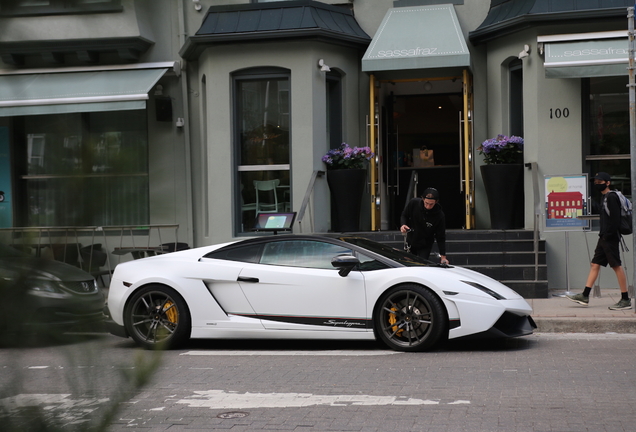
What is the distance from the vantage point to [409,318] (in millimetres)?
7875

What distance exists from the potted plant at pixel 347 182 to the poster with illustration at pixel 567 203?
3352 millimetres

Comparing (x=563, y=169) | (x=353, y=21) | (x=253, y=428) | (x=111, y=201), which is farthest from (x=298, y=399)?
(x=353, y=21)

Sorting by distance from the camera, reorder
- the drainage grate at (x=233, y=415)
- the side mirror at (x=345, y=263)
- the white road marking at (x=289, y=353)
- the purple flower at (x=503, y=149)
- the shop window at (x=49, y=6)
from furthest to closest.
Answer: the purple flower at (x=503, y=149) < the side mirror at (x=345, y=263) < the white road marking at (x=289, y=353) < the drainage grate at (x=233, y=415) < the shop window at (x=49, y=6)

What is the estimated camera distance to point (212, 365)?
291 inches

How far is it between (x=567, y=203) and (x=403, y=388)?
7.02m

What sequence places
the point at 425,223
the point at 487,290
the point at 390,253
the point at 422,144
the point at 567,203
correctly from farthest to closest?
the point at 422,144 → the point at 567,203 → the point at 425,223 → the point at 390,253 → the point at 487,290

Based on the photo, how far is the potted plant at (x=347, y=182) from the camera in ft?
44.8

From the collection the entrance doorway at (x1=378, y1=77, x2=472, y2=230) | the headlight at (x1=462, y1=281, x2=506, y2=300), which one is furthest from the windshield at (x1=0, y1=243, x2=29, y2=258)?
the entrance doorway at (x1=378, y1=77, x2=472, y2=230)

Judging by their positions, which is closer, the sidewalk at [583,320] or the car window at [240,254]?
the car window at [240,254]

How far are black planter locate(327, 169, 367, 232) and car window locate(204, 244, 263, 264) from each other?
5.31 metres

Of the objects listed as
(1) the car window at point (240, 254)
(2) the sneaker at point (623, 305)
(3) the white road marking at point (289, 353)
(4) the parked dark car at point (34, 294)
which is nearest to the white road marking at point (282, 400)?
(3) the white road marking at point (289, 353)

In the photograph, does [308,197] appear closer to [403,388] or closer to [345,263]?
[345,263]

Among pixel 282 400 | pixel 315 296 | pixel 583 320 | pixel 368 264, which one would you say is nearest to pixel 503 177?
pixel 583 320

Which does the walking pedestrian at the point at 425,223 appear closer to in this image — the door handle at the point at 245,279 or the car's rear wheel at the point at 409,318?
the car's rear wheel at the point at 409,318
